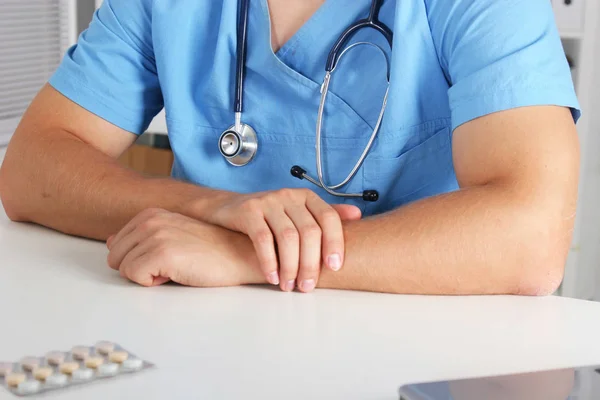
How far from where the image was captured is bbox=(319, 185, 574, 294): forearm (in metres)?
0.92

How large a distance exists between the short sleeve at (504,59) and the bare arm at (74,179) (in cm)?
34

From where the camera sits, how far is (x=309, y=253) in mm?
910

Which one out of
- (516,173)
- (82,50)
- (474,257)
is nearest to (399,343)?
(474,257)

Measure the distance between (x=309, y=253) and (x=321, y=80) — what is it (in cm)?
38

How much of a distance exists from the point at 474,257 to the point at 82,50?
735mm

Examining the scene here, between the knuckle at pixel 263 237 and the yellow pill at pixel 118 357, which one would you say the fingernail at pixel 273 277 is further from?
the yellow pill at pixel 118 357

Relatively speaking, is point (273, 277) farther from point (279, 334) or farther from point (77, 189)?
point (77, 189)

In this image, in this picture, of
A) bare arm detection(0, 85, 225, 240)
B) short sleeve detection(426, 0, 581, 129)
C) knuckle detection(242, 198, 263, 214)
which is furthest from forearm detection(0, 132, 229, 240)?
short sleeve detection(426, 0, 581, 129)

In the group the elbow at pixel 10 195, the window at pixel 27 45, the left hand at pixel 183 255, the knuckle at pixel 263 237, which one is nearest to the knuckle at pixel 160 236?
the left hand at pixel 183 255

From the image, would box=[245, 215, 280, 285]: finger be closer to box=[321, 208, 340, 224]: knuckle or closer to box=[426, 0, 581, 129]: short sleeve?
box=[321, 208, 340, 224]: knuckle

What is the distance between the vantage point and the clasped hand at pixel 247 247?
2.99 ft

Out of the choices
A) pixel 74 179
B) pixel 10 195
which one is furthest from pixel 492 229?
pixel 10 195

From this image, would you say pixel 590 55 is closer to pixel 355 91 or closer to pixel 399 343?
pixel 355 91

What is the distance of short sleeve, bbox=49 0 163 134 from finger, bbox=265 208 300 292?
1.62 feet
